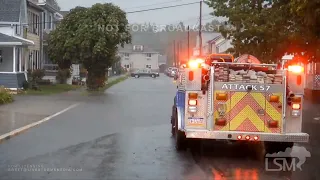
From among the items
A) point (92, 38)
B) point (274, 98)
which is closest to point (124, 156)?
point (274, 98)

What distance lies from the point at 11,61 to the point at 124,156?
2539 centimetres

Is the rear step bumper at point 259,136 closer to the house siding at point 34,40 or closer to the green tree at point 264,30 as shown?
the green tree at point 264,30

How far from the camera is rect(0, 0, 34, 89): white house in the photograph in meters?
34.8

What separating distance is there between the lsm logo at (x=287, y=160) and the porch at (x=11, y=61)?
2406 centimetres

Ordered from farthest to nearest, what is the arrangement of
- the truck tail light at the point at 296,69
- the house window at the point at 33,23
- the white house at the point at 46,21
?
the white house at the point at 46,21, the house window at the point at 33,23, the truck tail light at the point at 296,69

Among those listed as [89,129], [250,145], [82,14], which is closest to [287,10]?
[250,145]

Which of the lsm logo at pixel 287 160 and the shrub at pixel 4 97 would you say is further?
the shrub at pixel 4 97

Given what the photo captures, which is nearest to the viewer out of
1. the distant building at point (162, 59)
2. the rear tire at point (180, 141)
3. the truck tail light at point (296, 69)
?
the truck tail light at point (296, 69)

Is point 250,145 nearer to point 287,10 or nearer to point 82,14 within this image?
point 287,10

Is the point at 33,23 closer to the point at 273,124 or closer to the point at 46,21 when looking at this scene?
the point at 46,21

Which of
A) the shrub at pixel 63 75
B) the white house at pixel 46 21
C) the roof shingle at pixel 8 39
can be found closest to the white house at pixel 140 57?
the white house at pixel 46 21

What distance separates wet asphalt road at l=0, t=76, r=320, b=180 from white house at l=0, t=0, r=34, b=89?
55.9 ft

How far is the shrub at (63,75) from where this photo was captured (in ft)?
152

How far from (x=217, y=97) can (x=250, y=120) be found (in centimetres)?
82
